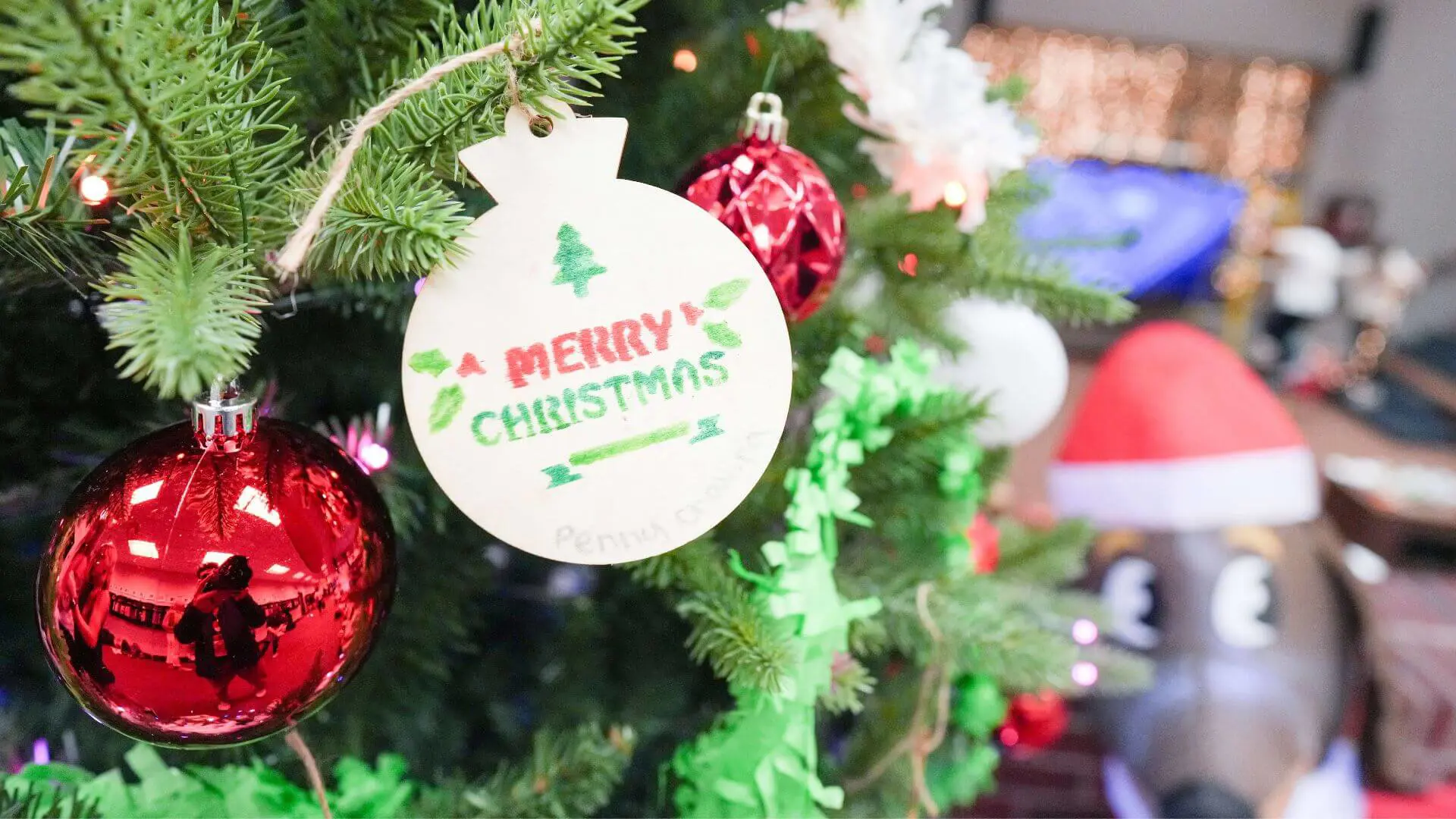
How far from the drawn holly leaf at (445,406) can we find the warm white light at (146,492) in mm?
87

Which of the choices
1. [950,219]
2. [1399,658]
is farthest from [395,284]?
[1399,658]

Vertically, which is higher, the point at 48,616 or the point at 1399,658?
the point at 48,616

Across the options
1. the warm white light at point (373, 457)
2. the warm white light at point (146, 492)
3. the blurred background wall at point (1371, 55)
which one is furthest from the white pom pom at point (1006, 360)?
the blurred background wall at point (1371, 55)

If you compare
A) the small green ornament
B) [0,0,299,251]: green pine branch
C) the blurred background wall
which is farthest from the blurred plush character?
the blurred background wall

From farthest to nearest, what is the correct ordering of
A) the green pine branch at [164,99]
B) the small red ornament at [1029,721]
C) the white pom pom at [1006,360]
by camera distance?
1. the small red ornament at [1029,721]
2. the white pom pom at [1006,360]
3. the green pine branch at [164,99]

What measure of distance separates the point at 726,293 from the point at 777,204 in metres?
0.08

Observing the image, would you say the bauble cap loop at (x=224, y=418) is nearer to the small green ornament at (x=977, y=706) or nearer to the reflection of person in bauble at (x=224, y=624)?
the reflection of person in bauble at (x=224, y=624)

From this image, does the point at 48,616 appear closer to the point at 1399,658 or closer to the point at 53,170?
the point at 53,170

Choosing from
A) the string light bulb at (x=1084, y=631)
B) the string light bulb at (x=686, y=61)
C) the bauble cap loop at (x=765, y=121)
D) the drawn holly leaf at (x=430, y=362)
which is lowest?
the string light bulb at (x=1084, y=631)

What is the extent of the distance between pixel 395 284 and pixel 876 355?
388mm

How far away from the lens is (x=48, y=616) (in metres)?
0.32

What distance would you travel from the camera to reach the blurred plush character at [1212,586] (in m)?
1.08

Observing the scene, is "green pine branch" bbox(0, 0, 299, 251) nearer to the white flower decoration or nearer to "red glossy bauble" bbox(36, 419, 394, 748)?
"red glossy bauble" bbox(36, 419, 394, 748)

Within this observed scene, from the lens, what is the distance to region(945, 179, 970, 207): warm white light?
51 centimetres
